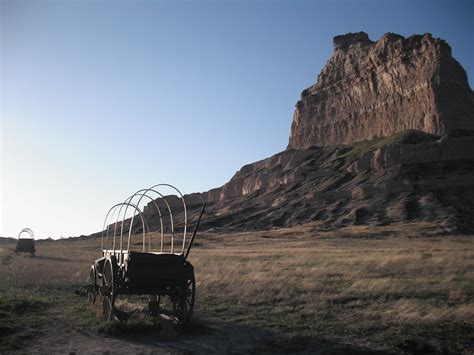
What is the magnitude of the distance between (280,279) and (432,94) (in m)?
99.0

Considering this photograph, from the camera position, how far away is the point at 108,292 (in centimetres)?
1017

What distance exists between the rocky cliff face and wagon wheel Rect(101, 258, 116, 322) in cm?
9989

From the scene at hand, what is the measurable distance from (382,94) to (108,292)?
398 ft

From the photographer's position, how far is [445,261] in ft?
69.2

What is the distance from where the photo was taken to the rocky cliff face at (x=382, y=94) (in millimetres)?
103125

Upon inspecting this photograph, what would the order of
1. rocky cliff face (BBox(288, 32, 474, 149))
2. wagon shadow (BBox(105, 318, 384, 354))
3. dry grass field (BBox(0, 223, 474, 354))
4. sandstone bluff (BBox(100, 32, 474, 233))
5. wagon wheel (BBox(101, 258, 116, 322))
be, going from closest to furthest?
1. wagon shadow (BBox(105, 318, 384, 354))
2. dry grass field (BBox(0, 223, 474, 354))
3. wagon wheel (BBox(101, 258, 116, 322))
4. sandstone bluff (BBox(100, 32, 474, 233))
5. rocky cliff face (BBox(288, 32, 474, 149))

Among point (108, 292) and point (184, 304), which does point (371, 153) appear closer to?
point (184, 304)

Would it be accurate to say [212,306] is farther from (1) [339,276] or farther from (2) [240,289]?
(1) [339,276]

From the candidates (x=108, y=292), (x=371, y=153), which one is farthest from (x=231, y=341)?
(x=371, y=153)

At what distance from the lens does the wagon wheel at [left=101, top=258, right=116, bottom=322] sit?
982 centimetres

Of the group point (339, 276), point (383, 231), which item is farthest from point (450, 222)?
point (339, 276)

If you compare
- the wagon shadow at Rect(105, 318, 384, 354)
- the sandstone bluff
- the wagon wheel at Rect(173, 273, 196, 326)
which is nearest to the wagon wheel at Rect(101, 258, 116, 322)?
the wagon shadow at Rect(105, 318, 384, 354)

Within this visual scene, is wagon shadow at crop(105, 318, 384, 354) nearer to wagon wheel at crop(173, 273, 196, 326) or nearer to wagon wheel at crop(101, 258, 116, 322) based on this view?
wagon wheel at crop(173, 273, 196, 326)

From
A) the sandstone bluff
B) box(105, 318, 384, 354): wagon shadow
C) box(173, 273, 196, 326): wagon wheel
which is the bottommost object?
box(105, 318, 384, 354): wagon shadow
